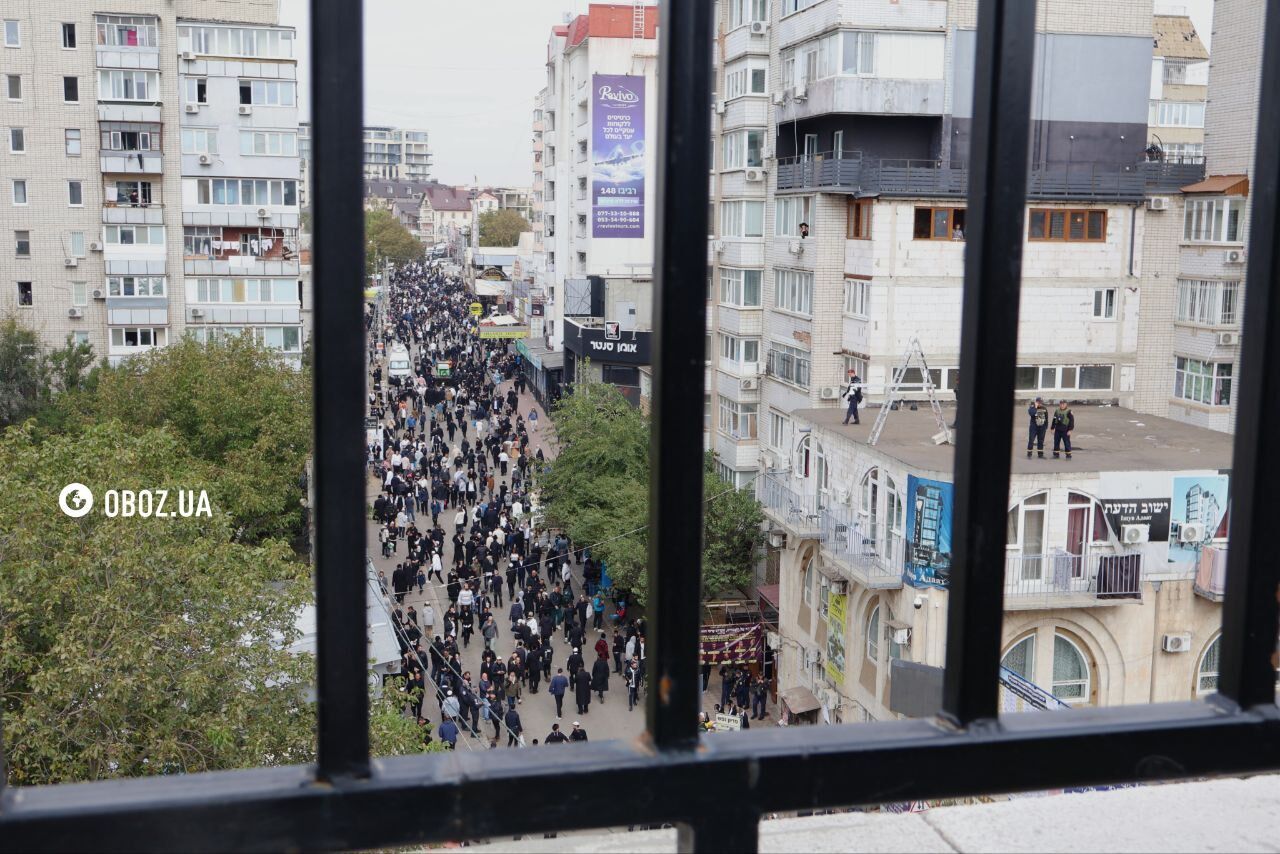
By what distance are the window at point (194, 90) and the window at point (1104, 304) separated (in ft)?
104

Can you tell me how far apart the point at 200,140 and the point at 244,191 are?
229 cm

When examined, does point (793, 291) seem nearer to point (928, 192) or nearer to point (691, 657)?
point (928, 192)

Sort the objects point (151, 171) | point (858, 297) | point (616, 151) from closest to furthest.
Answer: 1. point (858, 297)
2. point (616, 151)
3. point (151, 171)

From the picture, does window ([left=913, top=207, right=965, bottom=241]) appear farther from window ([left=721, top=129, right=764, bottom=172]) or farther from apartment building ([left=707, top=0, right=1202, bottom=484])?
window ([left=721, top=129, right=764, bottom=172])

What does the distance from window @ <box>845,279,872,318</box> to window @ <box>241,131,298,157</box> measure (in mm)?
23586

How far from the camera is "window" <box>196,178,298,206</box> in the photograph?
47406 millimetres

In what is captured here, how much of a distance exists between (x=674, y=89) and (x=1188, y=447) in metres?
25.8

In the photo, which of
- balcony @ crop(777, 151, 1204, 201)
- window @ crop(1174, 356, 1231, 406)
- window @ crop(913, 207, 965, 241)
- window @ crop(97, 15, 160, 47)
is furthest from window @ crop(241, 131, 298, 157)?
window @ crop(1174, 356, 1231, 406)

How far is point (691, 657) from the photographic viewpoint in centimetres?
191

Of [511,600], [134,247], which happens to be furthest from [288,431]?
[134,247]

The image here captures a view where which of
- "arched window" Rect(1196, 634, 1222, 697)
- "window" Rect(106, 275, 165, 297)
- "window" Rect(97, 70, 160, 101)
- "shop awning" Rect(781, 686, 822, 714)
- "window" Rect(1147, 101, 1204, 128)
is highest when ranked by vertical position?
"window" Rect(1147, 101, 1204, 128)

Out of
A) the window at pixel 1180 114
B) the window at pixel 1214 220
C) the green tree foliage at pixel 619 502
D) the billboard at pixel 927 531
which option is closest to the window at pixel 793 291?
the green tree foliage at pixel 619 502

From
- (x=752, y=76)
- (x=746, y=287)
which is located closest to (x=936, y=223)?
(x=746, y=287)

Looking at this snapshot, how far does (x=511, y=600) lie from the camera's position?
3181 centimetres
